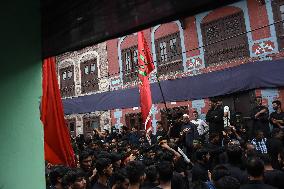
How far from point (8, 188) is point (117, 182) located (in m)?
1.75

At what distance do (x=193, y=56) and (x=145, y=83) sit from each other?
437cm

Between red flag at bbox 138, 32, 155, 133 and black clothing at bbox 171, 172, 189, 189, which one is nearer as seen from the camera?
black clothing at bbox 171, 172, 189, 189

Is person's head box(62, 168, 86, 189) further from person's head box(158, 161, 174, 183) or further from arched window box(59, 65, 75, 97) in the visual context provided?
arched window box(59, 65, 75, 97)

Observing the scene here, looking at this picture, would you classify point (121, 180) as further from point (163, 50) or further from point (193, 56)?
point (163, 50)

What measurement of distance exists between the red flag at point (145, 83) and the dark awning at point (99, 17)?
6.51 metres

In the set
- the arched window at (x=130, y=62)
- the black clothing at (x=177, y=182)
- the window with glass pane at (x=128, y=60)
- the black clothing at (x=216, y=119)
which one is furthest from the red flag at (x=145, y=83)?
the window with glass pane at (x=128, y=60)

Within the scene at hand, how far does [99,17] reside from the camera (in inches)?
97.3

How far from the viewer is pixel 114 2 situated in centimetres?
234

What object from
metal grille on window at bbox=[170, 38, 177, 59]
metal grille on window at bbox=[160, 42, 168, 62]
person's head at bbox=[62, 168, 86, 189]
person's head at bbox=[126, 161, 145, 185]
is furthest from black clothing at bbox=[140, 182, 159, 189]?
metal grille on window at bbox=[160, 42, 168, 62]

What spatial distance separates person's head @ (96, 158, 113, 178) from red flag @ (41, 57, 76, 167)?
0.55m

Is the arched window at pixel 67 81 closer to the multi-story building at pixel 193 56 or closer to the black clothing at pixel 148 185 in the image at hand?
the multi-story building at pixel 193 56

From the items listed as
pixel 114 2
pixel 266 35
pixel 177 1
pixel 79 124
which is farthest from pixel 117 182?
pixel 79 124

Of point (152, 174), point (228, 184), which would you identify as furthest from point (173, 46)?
point (228, 184)

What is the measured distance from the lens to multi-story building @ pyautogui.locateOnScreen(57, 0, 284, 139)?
11492mm
